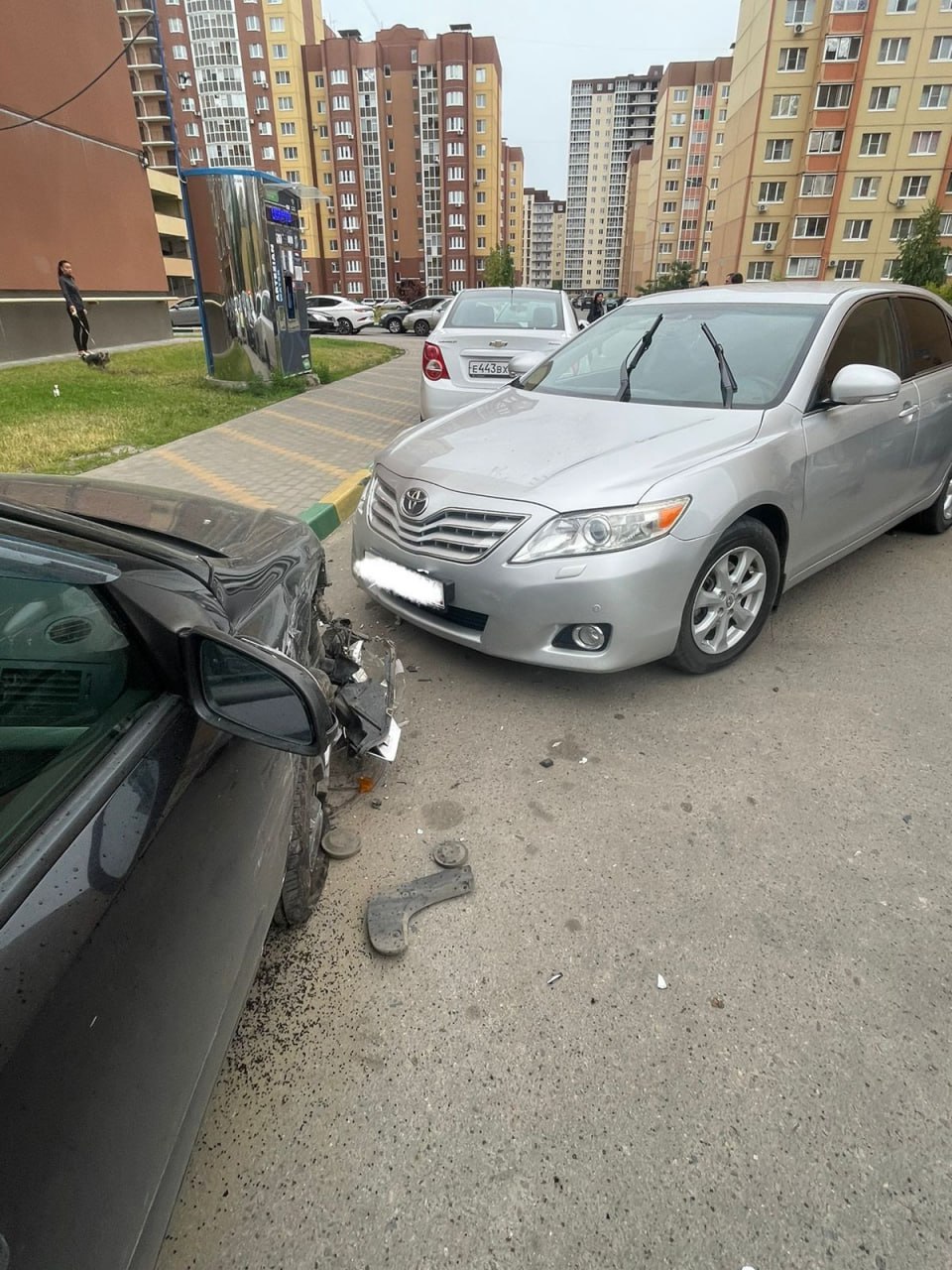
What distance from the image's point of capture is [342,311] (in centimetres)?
3194

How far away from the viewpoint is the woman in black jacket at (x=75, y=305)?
12.8 m

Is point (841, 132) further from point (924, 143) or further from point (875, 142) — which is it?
point (924, 143)

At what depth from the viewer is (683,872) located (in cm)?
227

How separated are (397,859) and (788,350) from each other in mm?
3025

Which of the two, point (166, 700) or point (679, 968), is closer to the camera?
point (166, 700)

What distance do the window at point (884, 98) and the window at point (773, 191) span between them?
628 centimetres

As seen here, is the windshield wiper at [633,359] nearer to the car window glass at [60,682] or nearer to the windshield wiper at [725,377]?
the windshield wiper at [725,377]

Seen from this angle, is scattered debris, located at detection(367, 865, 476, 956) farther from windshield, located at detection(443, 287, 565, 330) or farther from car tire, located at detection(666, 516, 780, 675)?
windshield, located at detection(443, 287, 565, 330)

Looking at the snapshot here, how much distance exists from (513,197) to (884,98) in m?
63.6

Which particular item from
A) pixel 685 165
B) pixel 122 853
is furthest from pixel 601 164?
pixel 122 853

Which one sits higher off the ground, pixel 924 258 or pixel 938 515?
pixel 924 258

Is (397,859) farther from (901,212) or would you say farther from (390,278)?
(390,278)

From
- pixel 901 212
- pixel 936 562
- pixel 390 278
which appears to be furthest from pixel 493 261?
pixel 936 562

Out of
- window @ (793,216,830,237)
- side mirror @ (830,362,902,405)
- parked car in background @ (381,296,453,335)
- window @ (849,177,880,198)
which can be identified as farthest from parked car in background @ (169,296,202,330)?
window @ (849,177,880,198)
